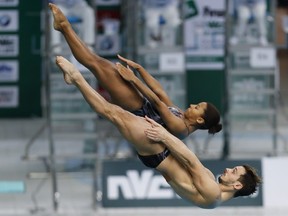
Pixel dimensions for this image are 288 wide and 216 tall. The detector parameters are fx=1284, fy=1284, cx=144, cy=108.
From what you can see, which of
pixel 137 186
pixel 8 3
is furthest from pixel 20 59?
pixel 137 186

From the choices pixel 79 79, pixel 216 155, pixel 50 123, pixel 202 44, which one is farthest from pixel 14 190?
pixel 79 79

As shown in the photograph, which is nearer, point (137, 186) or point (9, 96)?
point (137, 186)

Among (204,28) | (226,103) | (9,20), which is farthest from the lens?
(9,20)

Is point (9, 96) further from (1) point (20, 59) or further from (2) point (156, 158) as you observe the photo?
(2) point (156, 158)

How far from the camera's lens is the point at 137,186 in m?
16.0

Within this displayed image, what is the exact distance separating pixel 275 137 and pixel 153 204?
294cm

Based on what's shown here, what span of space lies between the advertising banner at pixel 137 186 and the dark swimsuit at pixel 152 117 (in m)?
4.14

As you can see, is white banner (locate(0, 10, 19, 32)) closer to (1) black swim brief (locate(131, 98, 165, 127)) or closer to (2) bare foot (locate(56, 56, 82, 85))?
(1) black swim brief (locate(131, 98, 165, 127))

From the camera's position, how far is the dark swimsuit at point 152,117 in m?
11.5

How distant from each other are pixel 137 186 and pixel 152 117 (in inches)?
168

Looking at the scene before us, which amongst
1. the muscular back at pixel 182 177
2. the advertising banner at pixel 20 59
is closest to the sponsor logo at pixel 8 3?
the advertising banner at pixel 20 59

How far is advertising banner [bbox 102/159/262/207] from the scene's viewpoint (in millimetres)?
15969

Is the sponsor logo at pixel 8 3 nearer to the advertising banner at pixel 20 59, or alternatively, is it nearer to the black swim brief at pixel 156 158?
the advertising banner at pixel 20 59

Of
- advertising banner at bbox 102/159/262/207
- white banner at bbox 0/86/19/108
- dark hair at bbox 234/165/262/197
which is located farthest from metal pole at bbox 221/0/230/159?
dark hair at bbox 234/165/262/197
